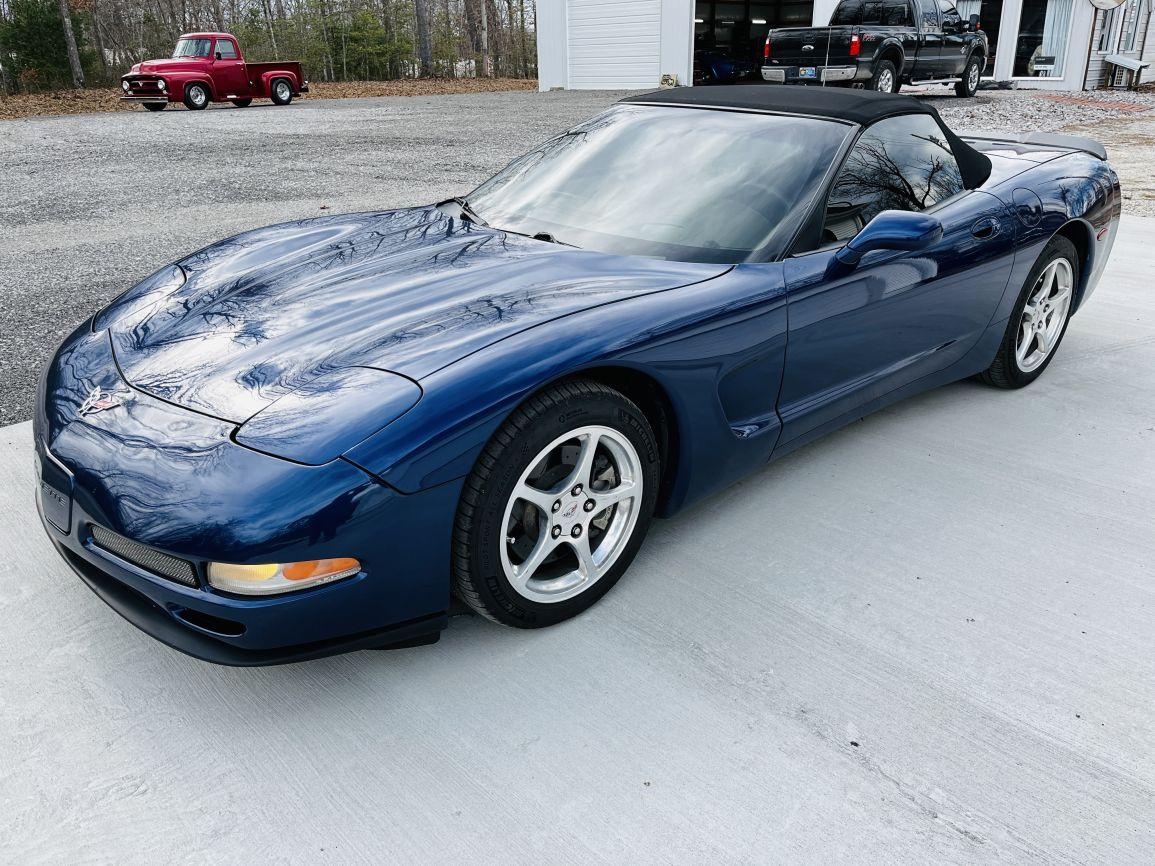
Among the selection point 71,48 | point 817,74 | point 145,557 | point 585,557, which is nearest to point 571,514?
point 585,557

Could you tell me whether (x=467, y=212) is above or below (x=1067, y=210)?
above

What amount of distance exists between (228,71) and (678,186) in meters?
18.9

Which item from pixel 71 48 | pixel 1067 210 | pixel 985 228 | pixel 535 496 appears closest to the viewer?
pixel 535 496

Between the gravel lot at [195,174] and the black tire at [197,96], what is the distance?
33.6 inches

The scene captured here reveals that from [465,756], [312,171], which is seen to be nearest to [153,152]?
[312,171]

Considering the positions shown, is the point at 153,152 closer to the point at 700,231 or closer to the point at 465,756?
the point at 700,231

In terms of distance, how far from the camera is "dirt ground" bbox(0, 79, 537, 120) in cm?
1850

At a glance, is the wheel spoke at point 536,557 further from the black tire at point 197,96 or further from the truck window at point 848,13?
the black tire at point 197,96

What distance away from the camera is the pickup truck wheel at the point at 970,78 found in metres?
17.9

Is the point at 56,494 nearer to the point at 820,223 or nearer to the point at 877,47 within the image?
the point at 820,223

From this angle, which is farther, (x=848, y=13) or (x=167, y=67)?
(x=167, y=67)

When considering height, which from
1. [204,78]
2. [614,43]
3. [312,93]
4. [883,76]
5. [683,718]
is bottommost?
[683,718]

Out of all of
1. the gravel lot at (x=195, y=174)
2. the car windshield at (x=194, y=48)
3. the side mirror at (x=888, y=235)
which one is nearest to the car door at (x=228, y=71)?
the car windshield at (x=194, y=48)

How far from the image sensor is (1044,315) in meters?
4.08
